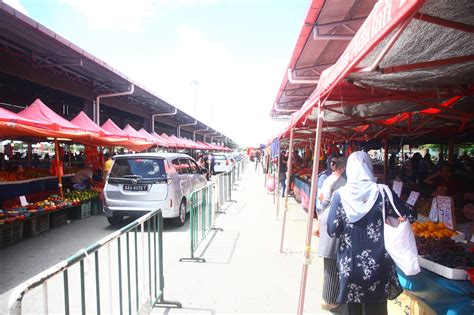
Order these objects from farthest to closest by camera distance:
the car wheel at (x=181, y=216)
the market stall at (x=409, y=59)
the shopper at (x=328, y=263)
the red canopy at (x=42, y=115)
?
the car wheel at (x=181, y=216), the red canopy at (x=42, y=115), the shopper at (x=328, y=263), the market stall at (x=409, y=59)

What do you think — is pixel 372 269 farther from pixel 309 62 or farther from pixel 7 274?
pixel 309 62

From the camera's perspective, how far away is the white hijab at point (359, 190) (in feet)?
8.97

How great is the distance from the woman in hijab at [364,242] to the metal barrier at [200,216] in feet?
10.7

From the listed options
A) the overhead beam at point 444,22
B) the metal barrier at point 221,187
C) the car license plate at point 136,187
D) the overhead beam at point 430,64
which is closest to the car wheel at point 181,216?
the car license plate at point 136,187

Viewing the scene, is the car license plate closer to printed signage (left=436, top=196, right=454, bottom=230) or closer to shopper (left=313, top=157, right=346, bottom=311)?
Answer: shopper (left=313, top=157, right=346, bottom=311)

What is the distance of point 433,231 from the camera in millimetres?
4027

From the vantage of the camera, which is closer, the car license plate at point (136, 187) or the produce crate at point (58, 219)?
the car license plate at point (136, 187)

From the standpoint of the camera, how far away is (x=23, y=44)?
28.7ft

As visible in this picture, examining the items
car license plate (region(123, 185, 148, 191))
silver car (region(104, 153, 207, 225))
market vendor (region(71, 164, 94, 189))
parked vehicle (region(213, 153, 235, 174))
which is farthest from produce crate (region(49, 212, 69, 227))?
parked vehicle (region(213, 153, 235, 174))

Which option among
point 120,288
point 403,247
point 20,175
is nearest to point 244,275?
point 120,288

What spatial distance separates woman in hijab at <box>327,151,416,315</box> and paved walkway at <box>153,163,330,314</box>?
54.7 inches

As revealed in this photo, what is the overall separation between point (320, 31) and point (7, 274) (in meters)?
7.05

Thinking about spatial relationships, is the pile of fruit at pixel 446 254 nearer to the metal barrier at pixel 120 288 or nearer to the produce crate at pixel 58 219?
the metal barrier at pixel 120 288

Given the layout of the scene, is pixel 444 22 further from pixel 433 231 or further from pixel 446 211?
pixel 446 211
